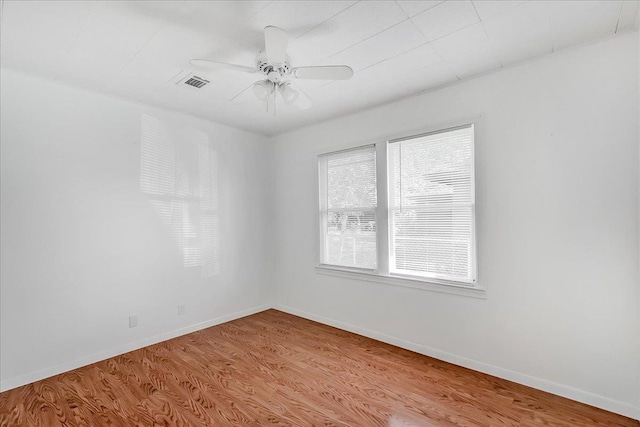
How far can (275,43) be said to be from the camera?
1813 millimetres

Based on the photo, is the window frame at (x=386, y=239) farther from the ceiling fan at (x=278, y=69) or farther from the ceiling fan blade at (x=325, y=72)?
the ceiling fan blade at (x=325, y=72)

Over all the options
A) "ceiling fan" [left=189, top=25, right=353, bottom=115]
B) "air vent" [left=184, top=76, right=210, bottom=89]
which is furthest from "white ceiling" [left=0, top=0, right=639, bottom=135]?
"ceiling fan" [left=189, top=25, right=353, bottom=115]

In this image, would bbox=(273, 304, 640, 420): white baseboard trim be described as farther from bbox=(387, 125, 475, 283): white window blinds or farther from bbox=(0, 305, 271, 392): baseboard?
bbox=(0, 305, 271, 392): baseboard

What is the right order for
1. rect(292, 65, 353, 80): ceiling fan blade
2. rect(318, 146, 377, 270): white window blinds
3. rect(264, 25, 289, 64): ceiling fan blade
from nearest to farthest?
rect(264, 25, 289, 64): ceiling fan blade → rect(292, 65, 353, 80): ceiling fan blade → rect(318, 146, 377, 270): white window blinds

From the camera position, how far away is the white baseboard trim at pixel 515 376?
2127mm

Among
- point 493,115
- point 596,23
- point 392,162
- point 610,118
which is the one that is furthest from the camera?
point 392,162

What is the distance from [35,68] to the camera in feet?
8.27

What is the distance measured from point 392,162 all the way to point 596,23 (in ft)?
6.06

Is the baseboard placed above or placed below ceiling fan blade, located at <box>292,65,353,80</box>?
below

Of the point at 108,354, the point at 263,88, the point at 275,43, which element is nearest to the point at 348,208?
the point at 263,88

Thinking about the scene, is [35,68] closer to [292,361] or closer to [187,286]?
[187,286]

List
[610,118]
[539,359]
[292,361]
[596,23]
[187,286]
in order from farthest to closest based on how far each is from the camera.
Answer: [187,286] < [292,361] < [539,359] < [610,118] < [596,23]

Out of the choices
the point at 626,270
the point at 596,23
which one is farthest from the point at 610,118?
the point at 626,270

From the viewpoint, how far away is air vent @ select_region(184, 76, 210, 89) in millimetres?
2732
